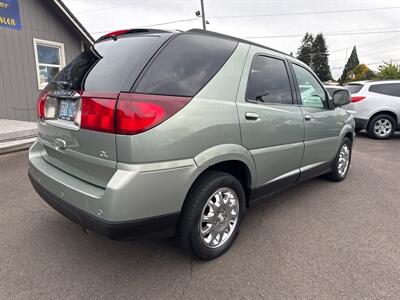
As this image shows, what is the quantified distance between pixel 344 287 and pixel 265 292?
1.95ft

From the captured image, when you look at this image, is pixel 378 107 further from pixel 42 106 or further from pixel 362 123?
pixel 42 106

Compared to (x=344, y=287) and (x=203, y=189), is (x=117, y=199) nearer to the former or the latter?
(x=203, y=189)

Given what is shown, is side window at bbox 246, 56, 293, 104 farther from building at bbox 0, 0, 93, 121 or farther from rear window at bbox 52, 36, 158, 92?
building at bbox 0, 0, 93, 121

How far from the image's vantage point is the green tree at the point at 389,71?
60.8ft

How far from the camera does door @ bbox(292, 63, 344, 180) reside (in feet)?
10.9

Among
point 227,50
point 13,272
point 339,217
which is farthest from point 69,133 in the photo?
point 339,217

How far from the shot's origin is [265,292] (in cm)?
207

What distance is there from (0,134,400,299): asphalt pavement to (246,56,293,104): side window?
1327 mm

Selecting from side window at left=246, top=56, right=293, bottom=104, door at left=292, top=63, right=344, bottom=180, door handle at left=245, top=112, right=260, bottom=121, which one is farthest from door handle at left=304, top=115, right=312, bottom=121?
door handle at left=245, top=112, right=260, bottom=121

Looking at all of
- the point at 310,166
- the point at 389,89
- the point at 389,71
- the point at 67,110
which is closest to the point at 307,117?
the point at 310,166

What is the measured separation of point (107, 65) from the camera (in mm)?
2135

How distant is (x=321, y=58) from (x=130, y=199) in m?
72.9

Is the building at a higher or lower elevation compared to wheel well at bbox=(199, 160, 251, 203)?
higher

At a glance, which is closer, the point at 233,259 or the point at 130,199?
the point at 130,199
